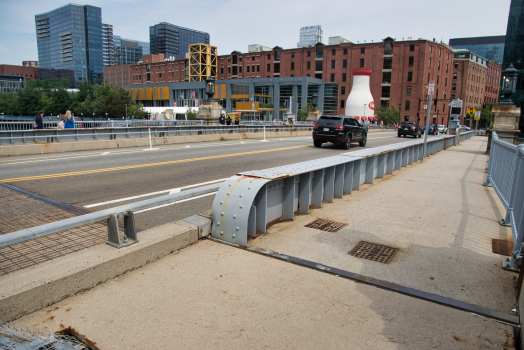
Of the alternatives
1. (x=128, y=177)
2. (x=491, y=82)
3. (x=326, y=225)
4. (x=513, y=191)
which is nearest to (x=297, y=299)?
(x=326, y=225)

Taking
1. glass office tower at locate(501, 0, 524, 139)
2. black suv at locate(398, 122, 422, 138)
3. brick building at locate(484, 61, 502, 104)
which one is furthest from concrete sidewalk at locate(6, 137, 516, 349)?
brick building at locate(484, 61, 502, 104)

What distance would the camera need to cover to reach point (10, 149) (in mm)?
15383

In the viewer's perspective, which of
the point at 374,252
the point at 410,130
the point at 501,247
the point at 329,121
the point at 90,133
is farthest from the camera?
the point at 410,130

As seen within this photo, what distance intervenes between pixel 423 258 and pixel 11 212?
22.9ft

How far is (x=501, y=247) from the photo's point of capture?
5176mm

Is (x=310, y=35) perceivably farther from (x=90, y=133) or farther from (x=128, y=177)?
(x=128, y=177)

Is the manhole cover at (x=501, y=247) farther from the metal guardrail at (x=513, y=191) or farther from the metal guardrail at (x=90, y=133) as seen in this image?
the metal guardrail at (x=90, y=133)

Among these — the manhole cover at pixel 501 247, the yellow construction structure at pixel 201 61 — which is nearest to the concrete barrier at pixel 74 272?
the manhole cover at pixel 501 247

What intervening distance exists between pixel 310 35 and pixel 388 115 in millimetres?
107251

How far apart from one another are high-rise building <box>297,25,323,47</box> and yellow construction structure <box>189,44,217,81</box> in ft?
217

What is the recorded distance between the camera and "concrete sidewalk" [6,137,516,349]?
2.88m

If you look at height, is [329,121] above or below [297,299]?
above

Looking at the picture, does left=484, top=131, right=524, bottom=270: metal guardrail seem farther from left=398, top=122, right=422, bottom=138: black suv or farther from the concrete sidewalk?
left=398, top=122, right=422, bottom=138: black suv

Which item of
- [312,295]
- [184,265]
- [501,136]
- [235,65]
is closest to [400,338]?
[312,295]
